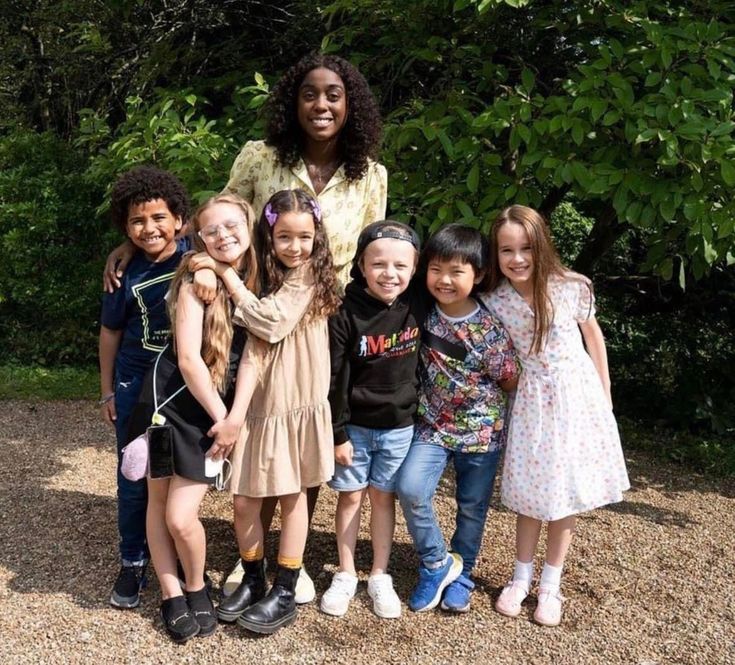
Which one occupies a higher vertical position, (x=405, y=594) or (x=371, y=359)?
(x=371, y=359)

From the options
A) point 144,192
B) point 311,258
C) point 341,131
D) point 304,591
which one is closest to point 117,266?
point 144,192

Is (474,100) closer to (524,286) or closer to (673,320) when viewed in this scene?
(524,286)

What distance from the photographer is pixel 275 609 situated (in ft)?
9.63

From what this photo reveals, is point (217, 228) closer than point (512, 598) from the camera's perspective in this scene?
Yes

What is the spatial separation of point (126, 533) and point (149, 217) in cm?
129

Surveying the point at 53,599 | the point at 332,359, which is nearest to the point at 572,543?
the point at 332,359

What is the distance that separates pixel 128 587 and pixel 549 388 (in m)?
1.86

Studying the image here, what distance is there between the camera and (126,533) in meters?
3.19

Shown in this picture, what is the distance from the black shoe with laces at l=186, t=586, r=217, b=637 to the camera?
9.55ft

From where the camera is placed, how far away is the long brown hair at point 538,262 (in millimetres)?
2928

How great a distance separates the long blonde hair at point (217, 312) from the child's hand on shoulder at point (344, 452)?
0.49 meters

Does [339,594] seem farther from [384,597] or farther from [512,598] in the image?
[512,598]

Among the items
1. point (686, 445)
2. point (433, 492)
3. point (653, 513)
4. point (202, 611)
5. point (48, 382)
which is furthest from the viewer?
point (48, 382)

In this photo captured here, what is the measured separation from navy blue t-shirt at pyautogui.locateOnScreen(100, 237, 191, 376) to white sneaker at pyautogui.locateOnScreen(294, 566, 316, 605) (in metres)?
1.07
